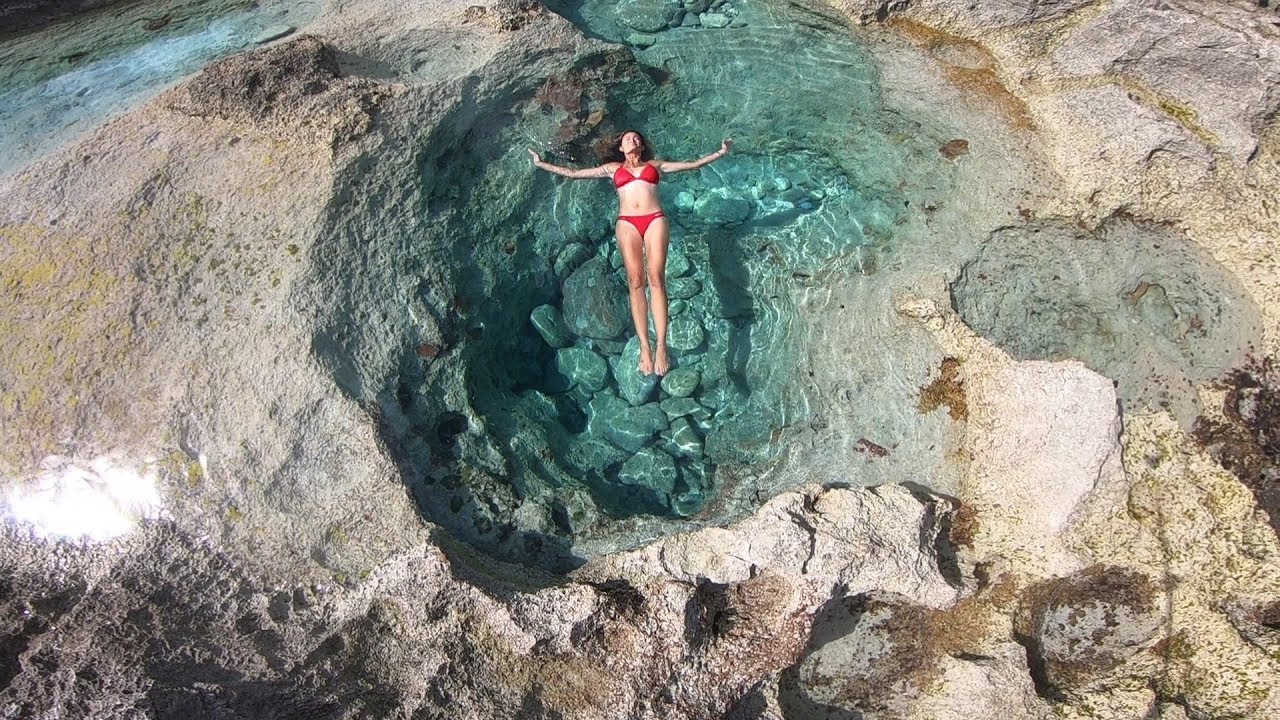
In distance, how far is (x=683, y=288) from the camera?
191 inches

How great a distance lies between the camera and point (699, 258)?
16.2 feet

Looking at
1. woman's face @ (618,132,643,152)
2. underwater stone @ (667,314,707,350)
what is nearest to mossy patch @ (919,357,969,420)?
underwater stone @ (667,314,707,350)

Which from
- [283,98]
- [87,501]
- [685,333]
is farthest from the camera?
[685,333]

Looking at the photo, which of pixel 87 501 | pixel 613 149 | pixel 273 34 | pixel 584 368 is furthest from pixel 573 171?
pixel 87 501

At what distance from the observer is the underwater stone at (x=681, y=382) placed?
14.9 feet

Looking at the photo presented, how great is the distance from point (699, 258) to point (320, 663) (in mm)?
3025

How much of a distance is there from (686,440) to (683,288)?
3.16 ft

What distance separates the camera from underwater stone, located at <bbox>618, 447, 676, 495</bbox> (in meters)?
4.30

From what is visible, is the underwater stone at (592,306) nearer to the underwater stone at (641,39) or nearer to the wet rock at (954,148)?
the underwater stone at (641,39)

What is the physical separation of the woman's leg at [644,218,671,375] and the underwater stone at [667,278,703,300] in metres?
0.48

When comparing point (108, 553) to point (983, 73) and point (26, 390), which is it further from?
point (983, 73)

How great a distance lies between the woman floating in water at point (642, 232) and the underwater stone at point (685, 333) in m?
0.28

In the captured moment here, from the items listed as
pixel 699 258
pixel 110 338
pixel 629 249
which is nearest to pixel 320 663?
pixel 110 338

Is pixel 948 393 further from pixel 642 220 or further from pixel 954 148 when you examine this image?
pixel 642 220
